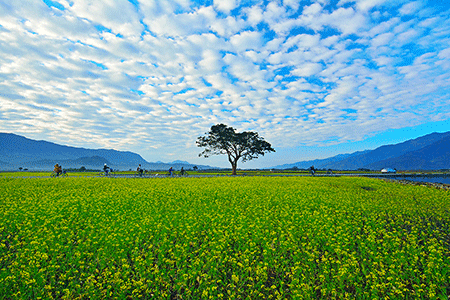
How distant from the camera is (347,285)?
6.70 m

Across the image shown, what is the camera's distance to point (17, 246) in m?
8.82

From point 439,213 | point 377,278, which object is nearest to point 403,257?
point 377,278

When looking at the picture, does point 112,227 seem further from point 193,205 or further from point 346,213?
point 346,213

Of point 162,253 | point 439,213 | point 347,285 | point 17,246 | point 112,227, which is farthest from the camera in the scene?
point 439,213

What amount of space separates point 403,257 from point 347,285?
8.65ft

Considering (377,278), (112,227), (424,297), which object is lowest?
(424,297)

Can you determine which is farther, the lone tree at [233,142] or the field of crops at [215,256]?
the lone tree at [233,142]

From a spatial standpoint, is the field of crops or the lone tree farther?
the lone tree

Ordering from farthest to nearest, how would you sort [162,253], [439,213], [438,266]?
[439,213] < [162,253] < [438,266]

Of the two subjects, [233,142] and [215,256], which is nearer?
[215,256]

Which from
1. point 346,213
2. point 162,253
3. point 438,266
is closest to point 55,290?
point 162,253

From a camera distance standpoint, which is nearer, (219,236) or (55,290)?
(55,290)

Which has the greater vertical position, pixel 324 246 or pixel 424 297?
pixel 324 246

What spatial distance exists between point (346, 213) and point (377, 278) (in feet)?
26.7
